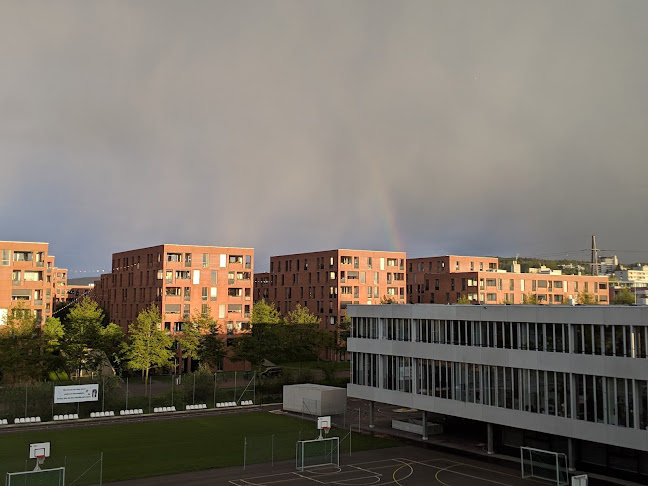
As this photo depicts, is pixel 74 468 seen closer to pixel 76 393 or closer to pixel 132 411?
pixel 76 393

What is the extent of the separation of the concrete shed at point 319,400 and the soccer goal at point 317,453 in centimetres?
1979

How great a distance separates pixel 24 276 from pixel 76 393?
38607mm

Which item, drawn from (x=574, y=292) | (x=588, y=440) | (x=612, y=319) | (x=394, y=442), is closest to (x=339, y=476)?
(x=394, y=442)

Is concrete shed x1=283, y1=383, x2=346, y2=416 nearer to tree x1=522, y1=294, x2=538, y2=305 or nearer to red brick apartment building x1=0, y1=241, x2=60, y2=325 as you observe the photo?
red brick apartment building x1=0, y1=241, x2=60, y2=325

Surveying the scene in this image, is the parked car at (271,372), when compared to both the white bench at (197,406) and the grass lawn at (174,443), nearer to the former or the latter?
the white bench at (197,406)

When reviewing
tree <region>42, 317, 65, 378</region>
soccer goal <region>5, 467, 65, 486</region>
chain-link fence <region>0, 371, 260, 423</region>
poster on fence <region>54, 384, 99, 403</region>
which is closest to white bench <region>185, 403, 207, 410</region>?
chain-link fence <region>0, 371, 260, 423</region>

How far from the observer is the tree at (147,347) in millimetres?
89125

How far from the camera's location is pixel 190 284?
111 meters

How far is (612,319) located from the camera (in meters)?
39.3

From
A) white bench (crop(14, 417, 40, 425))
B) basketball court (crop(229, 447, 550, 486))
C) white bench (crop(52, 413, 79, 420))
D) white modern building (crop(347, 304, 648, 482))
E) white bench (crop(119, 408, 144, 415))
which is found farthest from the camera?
white bench (crop(119, 408, 144, 415))

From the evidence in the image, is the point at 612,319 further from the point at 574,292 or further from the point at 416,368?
the point at 574,292

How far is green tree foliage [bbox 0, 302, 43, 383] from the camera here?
250ft

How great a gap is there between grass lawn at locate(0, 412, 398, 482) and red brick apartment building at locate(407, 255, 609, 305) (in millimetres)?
82366

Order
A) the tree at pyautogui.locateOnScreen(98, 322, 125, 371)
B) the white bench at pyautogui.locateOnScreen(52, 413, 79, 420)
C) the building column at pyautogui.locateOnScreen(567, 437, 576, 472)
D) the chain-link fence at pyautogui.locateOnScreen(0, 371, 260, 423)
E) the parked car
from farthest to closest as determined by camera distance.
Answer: the parked car, the tree at pyautogui.locateOnScreen(98, 322, 125, 371), the white bench at pyautogui.locateOnScreen(52, 413, 79, 420), the chain-link fence at pyautogui.locateOnScreen(0, 371, 260, 423), the building column at pyautogui.locateOnScreen(567, 437, 576, 472)
